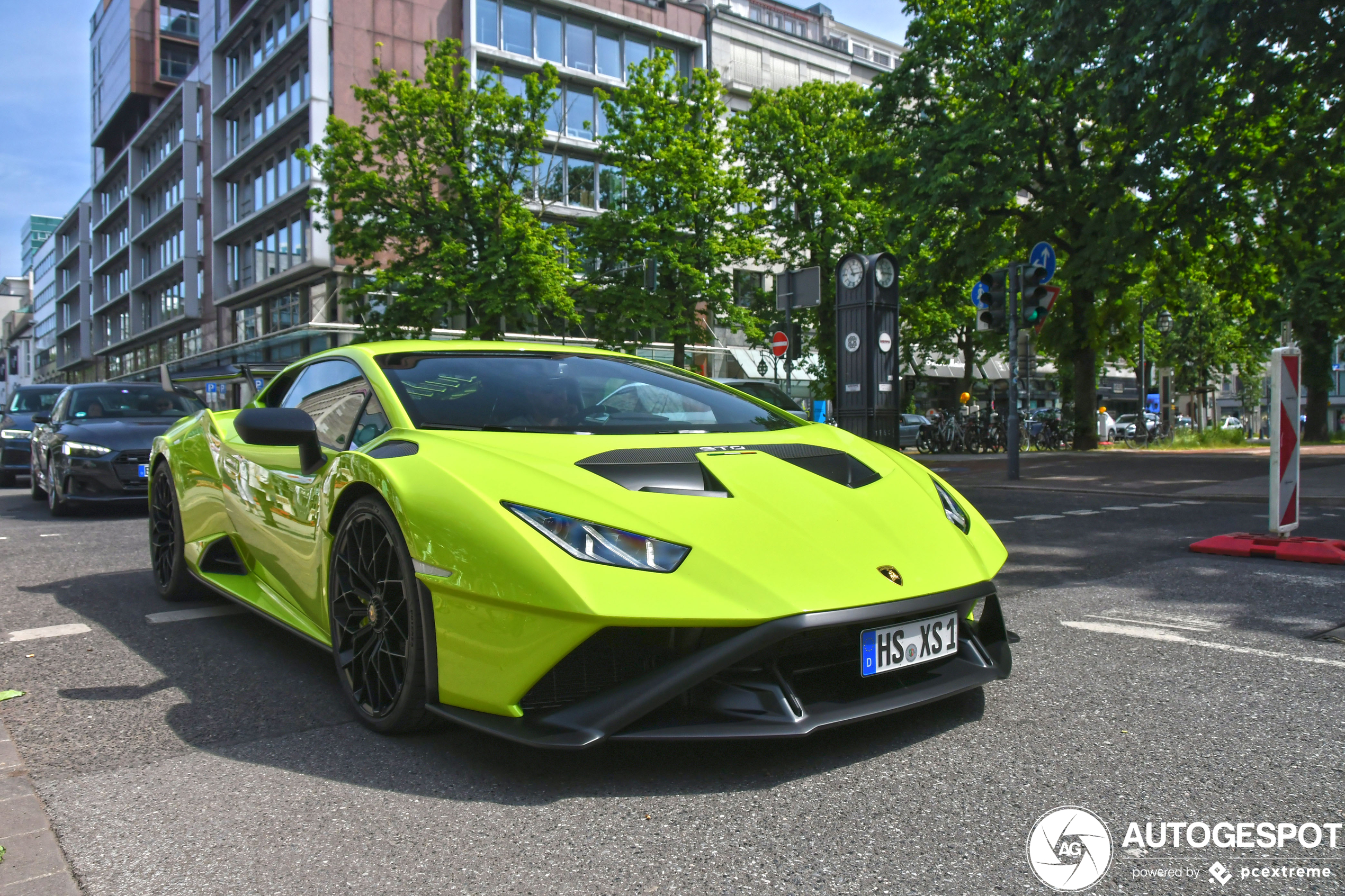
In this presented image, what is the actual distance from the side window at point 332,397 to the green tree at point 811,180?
2749 centimetres

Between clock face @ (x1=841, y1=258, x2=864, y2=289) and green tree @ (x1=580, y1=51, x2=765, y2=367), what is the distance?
16.1 metres

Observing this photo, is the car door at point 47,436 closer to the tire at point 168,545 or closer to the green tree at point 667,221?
the tire at point 168,545

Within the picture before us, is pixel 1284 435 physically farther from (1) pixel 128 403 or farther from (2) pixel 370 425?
(1) pixel 128 403

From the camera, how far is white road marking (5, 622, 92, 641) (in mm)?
4426

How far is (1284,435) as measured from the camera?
236 inches

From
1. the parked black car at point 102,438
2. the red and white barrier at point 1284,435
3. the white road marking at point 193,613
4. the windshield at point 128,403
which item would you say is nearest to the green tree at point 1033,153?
the red and white barrier at point 1284,435

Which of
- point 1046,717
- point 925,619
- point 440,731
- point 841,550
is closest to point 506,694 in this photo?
point 440,731

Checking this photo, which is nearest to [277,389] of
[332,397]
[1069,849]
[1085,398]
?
[332,397]

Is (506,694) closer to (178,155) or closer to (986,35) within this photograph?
(986,35)

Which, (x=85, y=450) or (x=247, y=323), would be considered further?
(x=247, y=323)

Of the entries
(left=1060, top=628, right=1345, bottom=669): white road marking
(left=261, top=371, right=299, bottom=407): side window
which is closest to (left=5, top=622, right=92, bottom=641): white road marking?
(left=261, top=371, right=299, bottom=407): side window

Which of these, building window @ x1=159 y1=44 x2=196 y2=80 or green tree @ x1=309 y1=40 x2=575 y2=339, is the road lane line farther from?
building window @ x1=159 y1=44 x2=196 y2=80

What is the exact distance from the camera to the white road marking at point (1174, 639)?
3.63 meters

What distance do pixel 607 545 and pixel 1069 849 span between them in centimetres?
123
